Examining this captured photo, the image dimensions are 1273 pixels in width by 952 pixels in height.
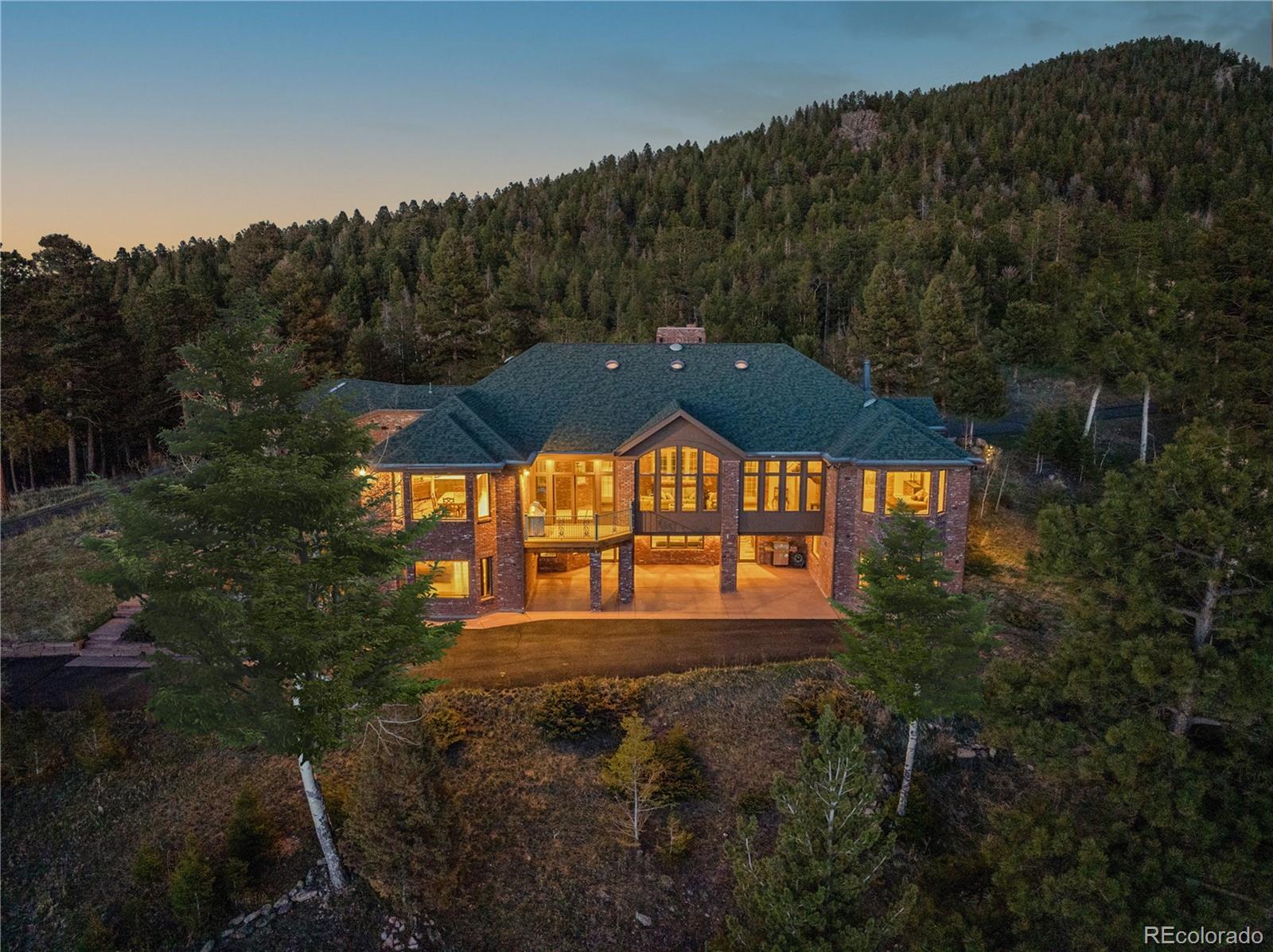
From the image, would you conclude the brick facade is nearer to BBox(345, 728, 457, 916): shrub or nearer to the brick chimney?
BBox(345, 728, 457, 916): shrub

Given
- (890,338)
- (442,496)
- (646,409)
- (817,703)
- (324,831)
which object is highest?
(890,338)

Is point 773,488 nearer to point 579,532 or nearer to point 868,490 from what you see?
point 868,490

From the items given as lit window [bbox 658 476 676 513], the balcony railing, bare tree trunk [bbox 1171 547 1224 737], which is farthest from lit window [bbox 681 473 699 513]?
bare tree trunk [bbox 1171 547 1224 737]

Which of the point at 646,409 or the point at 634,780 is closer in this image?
the point at 634,780

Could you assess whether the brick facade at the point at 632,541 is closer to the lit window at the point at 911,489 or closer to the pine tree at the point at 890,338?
the lit window at the point at 911,489

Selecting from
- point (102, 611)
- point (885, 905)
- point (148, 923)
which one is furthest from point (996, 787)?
point (102, 611)

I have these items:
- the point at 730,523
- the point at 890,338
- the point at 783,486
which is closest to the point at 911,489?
the point at 783,486

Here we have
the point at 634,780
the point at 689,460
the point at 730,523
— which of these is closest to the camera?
the point at 634,780
